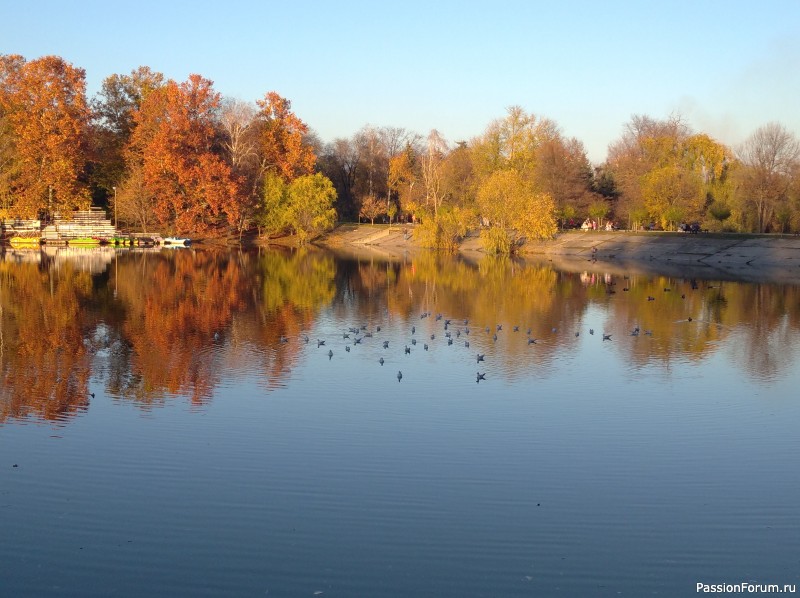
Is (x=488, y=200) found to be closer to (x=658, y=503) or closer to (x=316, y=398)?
(x=316, y=398)

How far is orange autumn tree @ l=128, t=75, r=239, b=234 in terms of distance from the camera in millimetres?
75812

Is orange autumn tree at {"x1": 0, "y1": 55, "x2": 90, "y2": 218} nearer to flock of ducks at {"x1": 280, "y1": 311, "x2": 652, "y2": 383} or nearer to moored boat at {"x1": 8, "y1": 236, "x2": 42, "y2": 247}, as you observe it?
moored boat at {"x1": 8, "y1": 236, "x2": 42, "y2": 247}

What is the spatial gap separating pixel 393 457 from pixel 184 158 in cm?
6879

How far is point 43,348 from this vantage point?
72.1ft

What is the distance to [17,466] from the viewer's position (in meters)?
12.0

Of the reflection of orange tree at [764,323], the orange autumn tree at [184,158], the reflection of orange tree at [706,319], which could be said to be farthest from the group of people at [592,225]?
the reflection of orange tree at [764,323]

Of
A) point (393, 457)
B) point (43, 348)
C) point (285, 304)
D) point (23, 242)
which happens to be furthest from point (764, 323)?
point (23, 242)

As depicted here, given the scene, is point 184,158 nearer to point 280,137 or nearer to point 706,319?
point 280,137

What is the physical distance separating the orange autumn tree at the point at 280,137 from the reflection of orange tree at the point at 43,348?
48328 mm

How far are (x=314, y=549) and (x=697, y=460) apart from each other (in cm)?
677

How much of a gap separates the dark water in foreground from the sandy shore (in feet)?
93.8

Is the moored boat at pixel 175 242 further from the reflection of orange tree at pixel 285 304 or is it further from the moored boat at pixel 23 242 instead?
the reflection of orange tree at pixel 285 304

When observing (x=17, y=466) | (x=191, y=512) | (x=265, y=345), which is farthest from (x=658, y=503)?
(x=265, y=345)

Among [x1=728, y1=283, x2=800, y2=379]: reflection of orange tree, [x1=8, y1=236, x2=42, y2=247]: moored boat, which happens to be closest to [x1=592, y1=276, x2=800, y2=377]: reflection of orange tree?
[x1=728, y1=283, x2=800, y2=379]: reflection of orange tree
